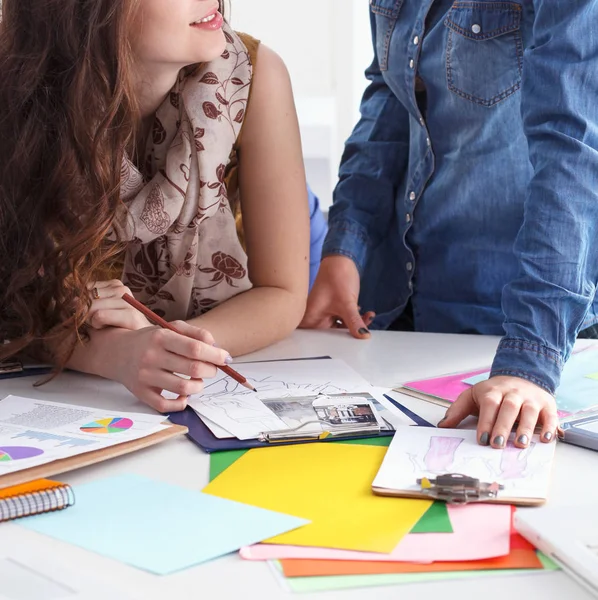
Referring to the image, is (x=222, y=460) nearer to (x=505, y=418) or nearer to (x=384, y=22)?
(x=505, y=418)

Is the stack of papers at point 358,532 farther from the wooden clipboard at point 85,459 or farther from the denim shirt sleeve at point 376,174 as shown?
the denim shirt sleeve at point 376,174

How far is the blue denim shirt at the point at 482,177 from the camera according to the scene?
1056 millimetres

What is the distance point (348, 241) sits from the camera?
5.10ft

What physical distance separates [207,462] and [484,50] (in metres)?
0.84

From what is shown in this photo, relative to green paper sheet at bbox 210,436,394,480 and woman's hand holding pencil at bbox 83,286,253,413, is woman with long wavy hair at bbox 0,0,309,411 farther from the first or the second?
green paper sheet at bbox 210,436,394,480

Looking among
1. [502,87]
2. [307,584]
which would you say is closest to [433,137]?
[502,87]

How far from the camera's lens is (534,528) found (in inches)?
27.9

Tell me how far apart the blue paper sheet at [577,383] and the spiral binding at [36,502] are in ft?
1.90

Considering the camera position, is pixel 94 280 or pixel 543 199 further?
pixel 94 280

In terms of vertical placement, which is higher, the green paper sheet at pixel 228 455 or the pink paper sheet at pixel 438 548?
the pink paper sheet at pixel 438 548

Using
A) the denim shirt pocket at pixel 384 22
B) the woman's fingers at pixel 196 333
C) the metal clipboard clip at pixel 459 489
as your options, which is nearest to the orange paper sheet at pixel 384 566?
the metal clipboard clip at pixel 459 489

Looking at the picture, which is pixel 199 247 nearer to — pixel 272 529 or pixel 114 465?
→ pixel 114 465

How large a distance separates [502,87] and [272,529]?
0.90 metres

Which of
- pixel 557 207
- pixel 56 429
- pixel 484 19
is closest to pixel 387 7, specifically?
pixel 484 19
